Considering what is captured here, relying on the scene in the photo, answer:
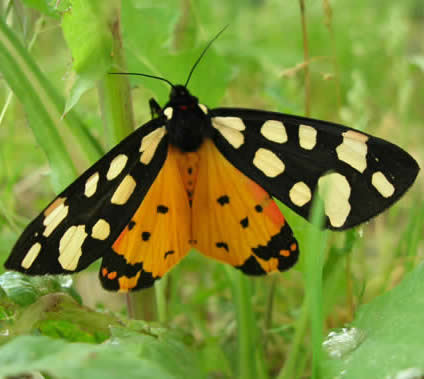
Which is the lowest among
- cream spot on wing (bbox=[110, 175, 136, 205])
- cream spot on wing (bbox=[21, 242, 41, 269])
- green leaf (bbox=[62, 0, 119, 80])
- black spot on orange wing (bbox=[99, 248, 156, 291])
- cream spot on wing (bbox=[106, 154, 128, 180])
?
black spot on orange wing (bbox=[99, 248, 156, 291])

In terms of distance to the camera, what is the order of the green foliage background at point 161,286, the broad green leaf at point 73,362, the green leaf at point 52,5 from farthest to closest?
the green leaf at point 52,5 < the green foliage background at point 161,286 < the broad green leaf at point 73,362

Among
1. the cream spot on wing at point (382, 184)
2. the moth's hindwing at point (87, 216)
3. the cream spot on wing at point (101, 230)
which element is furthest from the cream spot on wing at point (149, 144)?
the cream spot on wing at point (382, 184)

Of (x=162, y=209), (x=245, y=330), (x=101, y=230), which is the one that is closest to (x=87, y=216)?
(x=101, y=230)

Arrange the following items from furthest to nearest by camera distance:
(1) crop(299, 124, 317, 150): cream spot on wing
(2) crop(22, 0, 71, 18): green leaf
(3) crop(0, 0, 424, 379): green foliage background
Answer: (1) crop(299, 124, 317, 150): cream spot on wing → (2) crop(22, 0, 71, 18): green leaf → (3) crop(0, 0, 424, 379): green foliage background

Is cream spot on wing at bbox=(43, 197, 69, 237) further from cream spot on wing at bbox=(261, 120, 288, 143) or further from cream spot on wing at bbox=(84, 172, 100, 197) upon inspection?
cream spot on wing at bbox=(261, 120, 288, 143)

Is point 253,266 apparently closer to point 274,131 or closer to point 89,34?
point 274,131

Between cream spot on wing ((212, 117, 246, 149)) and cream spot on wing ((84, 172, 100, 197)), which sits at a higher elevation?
cream spot on wing ((212, 117, 246, 149))

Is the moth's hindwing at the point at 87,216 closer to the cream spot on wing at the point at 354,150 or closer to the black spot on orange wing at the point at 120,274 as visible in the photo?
the black spot on orange wing at the point at 120,274

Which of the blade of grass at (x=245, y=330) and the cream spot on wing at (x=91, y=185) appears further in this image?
the blade of grass at (x=245, y=330)

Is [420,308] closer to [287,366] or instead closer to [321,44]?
[287,366]

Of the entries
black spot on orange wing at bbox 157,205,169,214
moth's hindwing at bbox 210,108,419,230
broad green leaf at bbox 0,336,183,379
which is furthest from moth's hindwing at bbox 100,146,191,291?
broad green leaf at bbox 0,336,183,379
